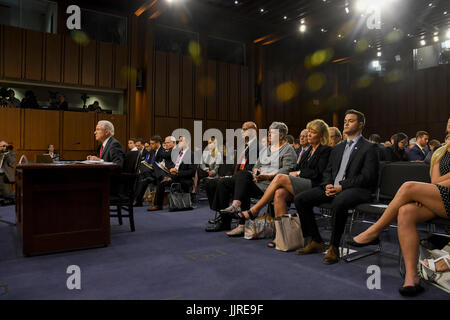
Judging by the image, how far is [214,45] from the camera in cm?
1139

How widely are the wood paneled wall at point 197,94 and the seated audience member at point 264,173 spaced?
21.9 ft

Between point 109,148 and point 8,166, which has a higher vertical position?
point 109,148

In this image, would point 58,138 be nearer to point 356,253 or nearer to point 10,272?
point 10,272

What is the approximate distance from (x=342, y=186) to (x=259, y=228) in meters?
1.10

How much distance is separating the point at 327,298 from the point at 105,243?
2269mm

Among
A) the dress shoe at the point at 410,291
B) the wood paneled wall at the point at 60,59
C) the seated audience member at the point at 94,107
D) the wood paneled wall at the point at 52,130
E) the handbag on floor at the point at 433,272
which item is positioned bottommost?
the dress shoe at the point at 410,291

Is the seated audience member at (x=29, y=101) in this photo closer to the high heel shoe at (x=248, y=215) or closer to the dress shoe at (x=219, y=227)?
the dress shoe at (x=219, y=227)

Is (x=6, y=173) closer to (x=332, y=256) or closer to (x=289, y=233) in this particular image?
(x=289, y=233)

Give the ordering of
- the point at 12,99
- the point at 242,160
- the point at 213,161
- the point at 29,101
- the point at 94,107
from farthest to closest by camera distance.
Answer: the point at 94,107
the point at 29,101
the point at 12,99
the point at 213,161
the point at 242,160

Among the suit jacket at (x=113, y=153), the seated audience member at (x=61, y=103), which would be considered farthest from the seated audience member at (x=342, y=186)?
the seated audience member at (x=61, y=103)

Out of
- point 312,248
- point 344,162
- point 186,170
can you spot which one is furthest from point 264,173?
point 186,170

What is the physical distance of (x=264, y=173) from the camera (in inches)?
154

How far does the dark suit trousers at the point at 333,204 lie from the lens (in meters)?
2.80

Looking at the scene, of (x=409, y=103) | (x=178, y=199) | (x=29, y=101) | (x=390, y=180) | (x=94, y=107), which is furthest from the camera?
(x=409, y=103)
